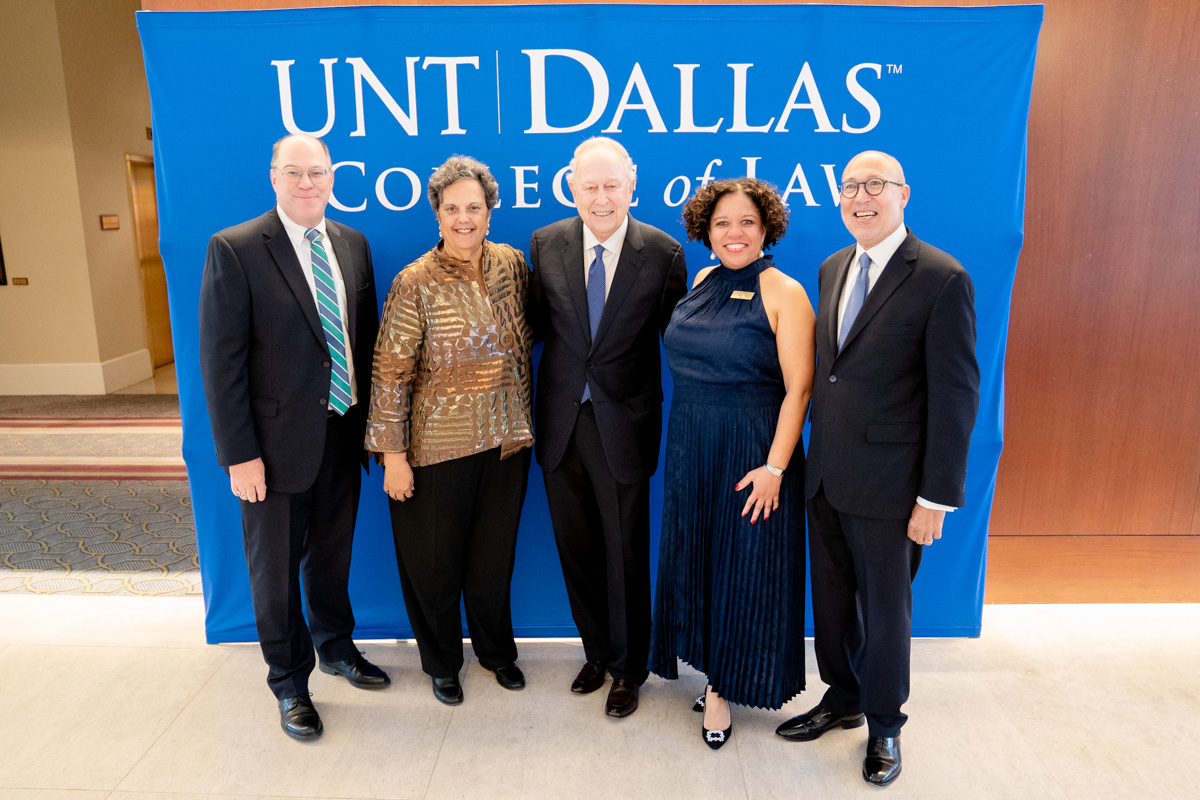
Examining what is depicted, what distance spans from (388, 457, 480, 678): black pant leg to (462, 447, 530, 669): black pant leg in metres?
0.04

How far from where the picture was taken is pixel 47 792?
2.31 meters

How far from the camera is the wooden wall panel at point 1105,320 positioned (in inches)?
120

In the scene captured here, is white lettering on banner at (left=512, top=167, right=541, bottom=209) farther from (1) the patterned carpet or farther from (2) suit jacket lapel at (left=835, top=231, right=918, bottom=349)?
(1) the patterned carpet

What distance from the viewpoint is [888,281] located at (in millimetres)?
2129

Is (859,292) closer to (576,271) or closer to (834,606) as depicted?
(576,271)

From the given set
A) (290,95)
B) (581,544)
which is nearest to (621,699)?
(581,544)

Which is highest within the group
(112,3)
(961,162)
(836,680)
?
(112,3)

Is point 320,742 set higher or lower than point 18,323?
lower

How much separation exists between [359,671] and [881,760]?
1.79m

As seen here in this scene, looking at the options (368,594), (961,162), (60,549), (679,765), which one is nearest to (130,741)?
(368,594)

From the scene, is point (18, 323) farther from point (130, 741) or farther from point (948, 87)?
point (948, 87)

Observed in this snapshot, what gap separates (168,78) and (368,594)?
2.03m


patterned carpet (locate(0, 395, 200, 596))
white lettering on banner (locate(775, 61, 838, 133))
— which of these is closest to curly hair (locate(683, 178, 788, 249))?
white lettering on banner (locate(775, 61, 838, 133))

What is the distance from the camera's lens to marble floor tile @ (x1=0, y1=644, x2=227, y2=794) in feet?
7.95
